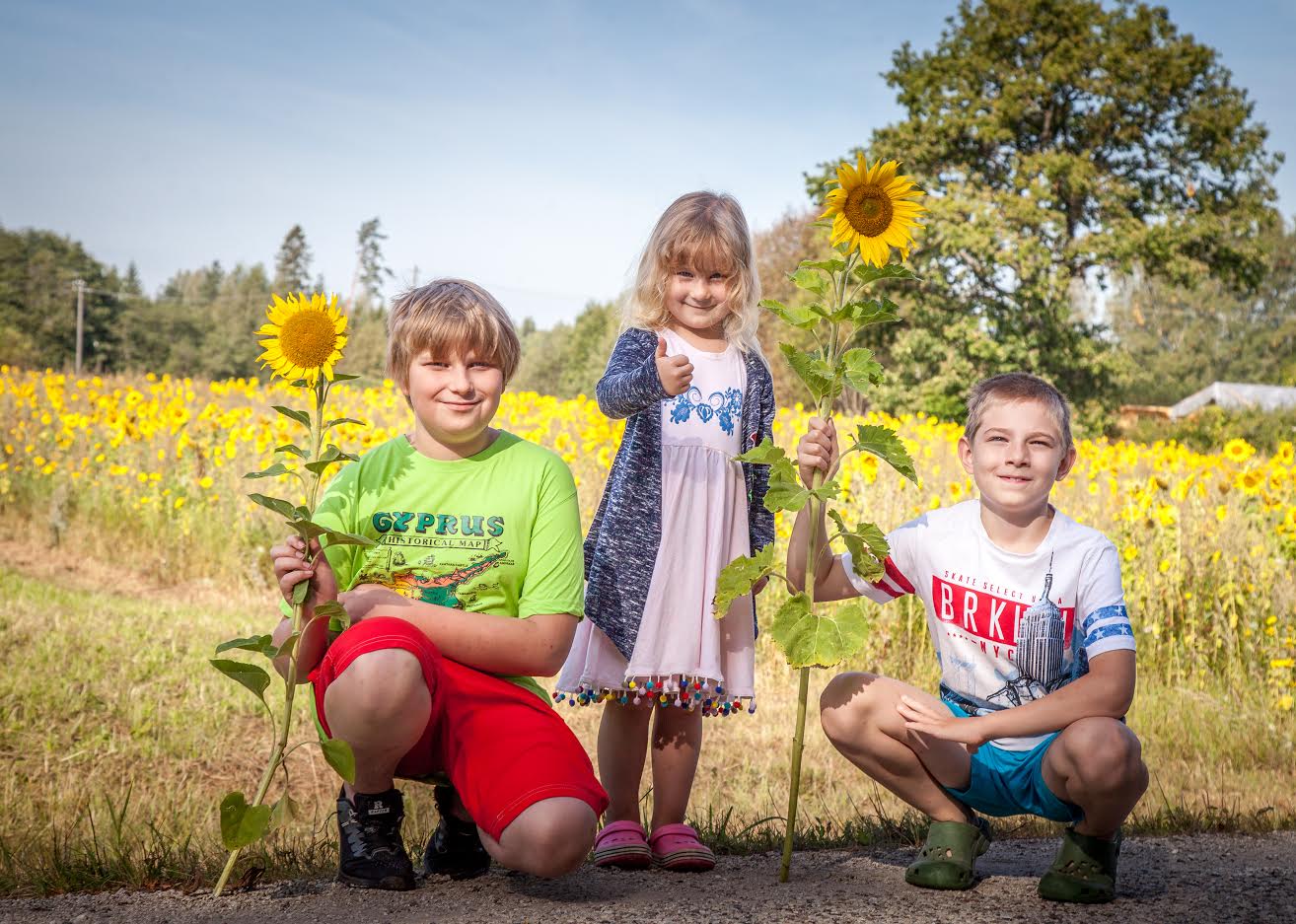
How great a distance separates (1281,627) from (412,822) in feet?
12.6

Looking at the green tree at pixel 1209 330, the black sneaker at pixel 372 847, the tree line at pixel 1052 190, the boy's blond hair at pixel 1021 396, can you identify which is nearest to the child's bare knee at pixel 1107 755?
the boy's blond hair at pixel 1021 396

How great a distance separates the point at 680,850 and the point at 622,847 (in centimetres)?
14

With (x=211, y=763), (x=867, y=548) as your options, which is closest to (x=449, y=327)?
(x=867, y=548)

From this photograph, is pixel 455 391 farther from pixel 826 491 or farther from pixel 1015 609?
pixel 1015 609

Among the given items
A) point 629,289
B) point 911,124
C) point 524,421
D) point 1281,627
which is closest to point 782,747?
point 629,289

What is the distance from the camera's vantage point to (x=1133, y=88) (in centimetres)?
2111

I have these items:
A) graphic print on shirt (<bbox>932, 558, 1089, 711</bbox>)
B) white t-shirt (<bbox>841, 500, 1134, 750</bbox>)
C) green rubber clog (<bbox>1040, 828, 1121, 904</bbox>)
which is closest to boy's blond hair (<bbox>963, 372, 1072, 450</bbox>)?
white t-shirt (<bbox>841, 500, 1134, 750</bbox>)

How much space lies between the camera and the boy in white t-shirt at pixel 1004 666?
2.31 metres

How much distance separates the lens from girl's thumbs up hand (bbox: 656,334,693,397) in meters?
2.60

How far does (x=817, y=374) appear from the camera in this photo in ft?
7.41

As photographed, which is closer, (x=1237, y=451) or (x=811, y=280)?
(x=811, y=280)

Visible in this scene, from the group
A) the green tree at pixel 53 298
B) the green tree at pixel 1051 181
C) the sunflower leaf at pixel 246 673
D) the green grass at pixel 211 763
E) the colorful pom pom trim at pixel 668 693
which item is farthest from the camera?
the green tree at pixel 53 298

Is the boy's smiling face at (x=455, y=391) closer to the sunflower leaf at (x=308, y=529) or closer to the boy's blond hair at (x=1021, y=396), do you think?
the sunflower leaf at (x=308, y=529)

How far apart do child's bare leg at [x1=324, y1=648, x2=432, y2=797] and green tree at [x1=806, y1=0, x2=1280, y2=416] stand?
18.0 m
